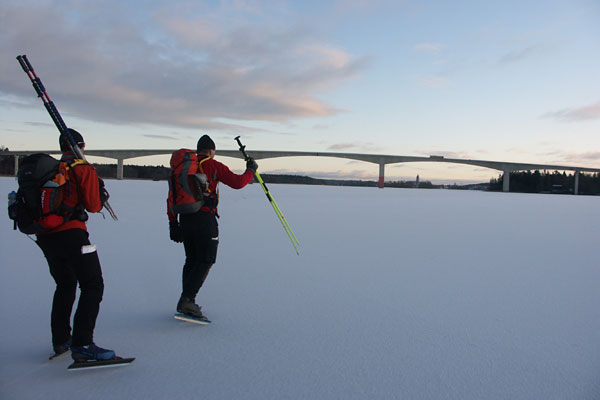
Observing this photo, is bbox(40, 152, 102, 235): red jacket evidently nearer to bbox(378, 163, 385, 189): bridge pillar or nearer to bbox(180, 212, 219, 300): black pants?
bbox(180, 212, 219, 300): black pants

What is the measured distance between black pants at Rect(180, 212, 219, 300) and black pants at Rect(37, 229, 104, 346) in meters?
0.79

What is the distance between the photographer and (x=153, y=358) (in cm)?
260

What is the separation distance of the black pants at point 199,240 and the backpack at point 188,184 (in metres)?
0.12

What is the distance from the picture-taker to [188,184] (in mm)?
3055

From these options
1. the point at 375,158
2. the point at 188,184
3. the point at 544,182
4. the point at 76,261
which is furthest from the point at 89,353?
the point at 544,182

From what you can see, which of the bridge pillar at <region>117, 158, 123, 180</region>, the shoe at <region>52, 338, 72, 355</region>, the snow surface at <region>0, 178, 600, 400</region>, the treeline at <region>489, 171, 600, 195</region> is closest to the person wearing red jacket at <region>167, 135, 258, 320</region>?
the snow surface at <region>0, 178, 600, 400</region>

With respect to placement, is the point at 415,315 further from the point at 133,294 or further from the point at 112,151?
the point at 112,151

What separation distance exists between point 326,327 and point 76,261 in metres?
1.98

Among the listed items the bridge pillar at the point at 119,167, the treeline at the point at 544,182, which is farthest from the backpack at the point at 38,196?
the treeline at the point at 544,182

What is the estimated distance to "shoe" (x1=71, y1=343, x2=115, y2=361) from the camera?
2447mm

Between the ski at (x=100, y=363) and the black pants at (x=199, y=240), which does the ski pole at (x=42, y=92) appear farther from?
the ski at (x=100, y=363)

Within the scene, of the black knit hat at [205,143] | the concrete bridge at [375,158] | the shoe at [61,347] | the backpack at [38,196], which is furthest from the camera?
the concrete bridge at [375,158]

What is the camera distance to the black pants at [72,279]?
7.81 ft

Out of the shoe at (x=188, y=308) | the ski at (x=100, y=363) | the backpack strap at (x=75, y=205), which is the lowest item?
the ski at (x=100, y=363)
